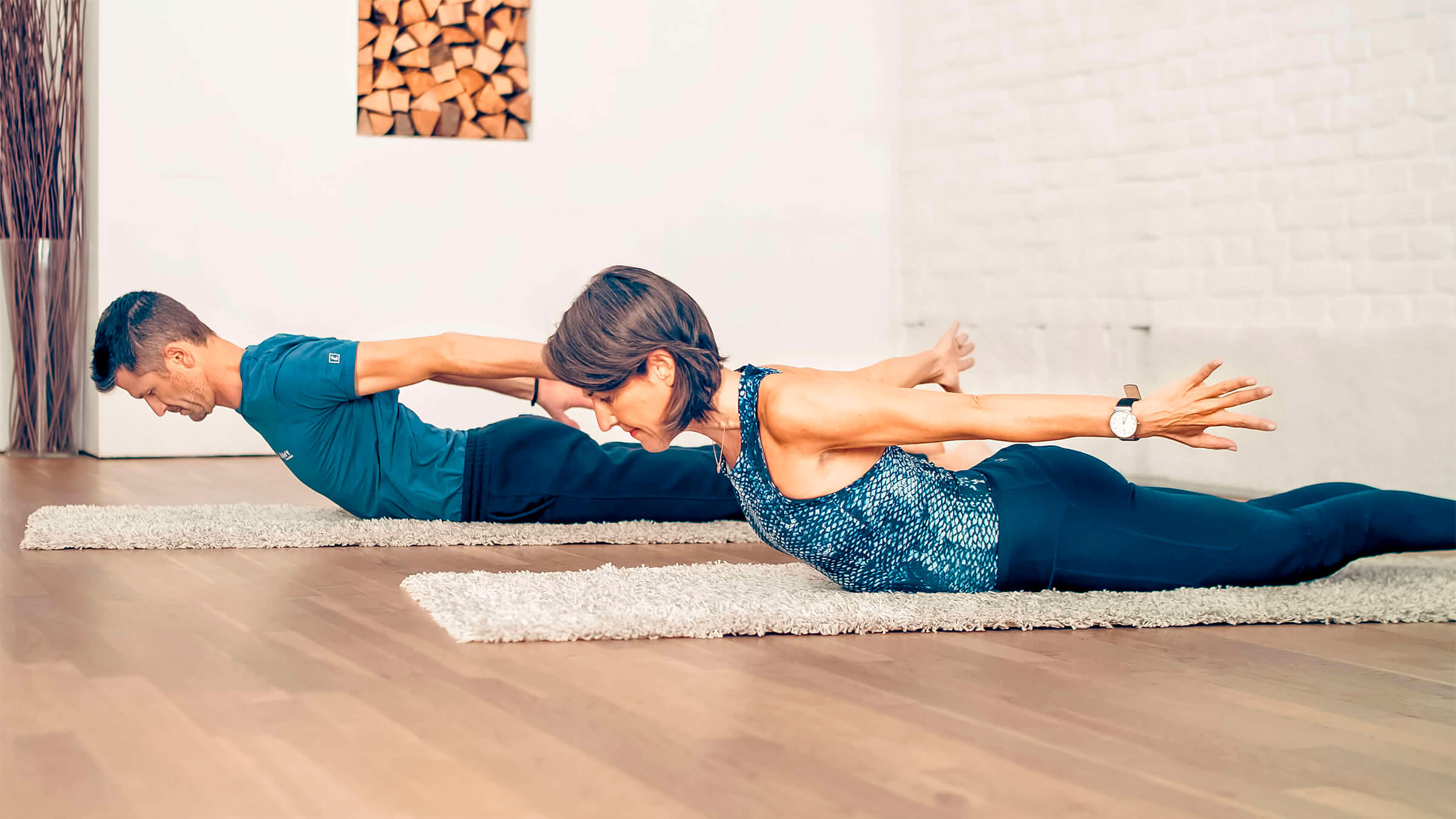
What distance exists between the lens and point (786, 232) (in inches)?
238

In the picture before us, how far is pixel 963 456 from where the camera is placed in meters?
2.97

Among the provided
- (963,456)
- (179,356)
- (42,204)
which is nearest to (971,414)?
(963,456)

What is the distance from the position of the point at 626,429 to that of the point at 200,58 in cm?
369

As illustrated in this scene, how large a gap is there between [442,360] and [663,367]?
2.74 ft

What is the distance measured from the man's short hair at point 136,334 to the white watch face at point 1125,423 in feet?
6.68

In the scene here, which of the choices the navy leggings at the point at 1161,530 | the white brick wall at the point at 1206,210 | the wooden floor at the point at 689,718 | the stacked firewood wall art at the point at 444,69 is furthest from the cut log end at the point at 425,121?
the navy leggings at the point at 1161,530

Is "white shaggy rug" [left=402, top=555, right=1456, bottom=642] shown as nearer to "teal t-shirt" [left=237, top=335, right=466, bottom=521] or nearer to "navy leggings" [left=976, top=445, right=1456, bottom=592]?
"navy leggings" [left=976, top=445, right=1456, bottom=592]

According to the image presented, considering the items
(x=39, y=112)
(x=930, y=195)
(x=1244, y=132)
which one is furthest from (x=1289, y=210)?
(x=39, y=112)

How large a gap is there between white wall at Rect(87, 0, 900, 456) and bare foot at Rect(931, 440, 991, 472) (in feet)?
9.59

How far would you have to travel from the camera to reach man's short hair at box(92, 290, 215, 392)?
3.00 metres

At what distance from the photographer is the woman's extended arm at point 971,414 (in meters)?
1.94

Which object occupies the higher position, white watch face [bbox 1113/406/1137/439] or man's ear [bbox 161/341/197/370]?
man's ear [bbox 161/341/197/370]

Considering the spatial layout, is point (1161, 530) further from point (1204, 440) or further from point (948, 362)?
point (948, 362)

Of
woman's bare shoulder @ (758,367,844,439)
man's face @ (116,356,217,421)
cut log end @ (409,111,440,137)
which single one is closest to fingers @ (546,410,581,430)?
man's face @ (116,356,217,421)
